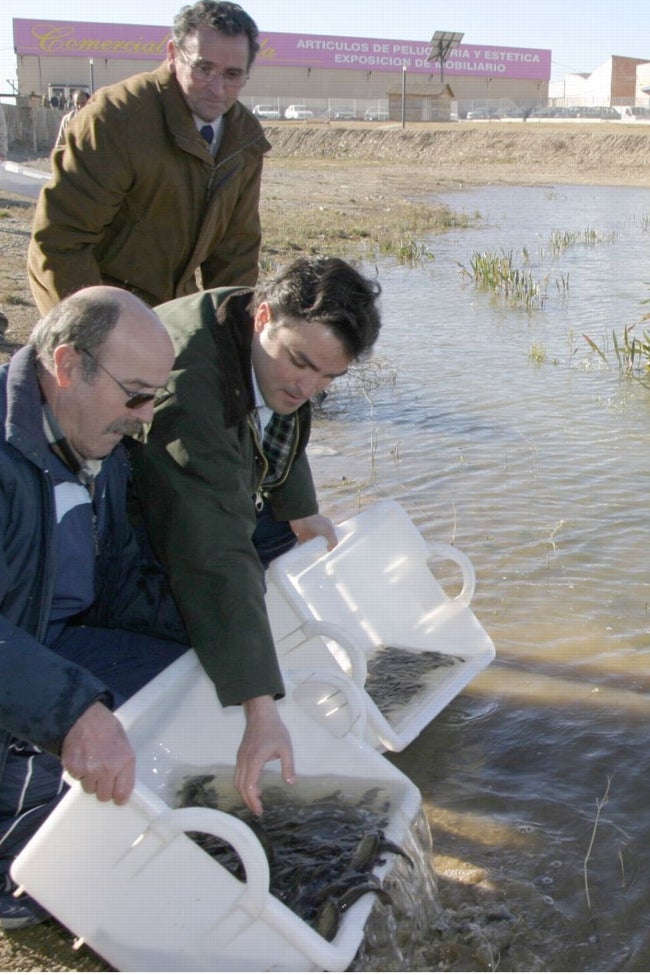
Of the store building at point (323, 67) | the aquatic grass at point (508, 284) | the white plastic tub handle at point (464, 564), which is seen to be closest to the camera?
the white plastic tub handle at point (464, 564)

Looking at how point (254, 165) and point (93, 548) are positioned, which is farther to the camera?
point (254, 165)

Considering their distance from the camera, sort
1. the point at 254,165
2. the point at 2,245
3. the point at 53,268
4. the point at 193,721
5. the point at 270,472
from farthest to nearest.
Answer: the point at 2,245
the point at 254,165
the point at 53,268
the point at 270,472
the point at 193,721

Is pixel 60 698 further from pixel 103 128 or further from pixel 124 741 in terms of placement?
pixel 103 128

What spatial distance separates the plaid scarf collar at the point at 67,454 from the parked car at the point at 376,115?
200 feet

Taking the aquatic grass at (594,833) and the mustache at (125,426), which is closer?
the mustache at (125,426)

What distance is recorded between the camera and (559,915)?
2727mm

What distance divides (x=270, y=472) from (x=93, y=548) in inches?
27.3

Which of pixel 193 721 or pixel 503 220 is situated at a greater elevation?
pixel 503 220

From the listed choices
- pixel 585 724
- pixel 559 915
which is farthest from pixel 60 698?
pixel 585 724

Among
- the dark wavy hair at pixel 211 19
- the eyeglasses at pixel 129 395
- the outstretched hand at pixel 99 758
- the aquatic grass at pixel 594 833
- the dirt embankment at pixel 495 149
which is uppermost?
the dirt embankment at pixel 495 149

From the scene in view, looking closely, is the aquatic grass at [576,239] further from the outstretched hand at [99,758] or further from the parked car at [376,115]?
the parked car at [376,115]

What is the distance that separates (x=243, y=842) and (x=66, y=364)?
107cm

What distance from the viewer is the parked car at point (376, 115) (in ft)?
201

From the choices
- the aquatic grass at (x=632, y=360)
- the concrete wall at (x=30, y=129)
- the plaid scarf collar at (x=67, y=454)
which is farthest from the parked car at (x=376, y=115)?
the plaid scarf collar at (x=67, y=454)
